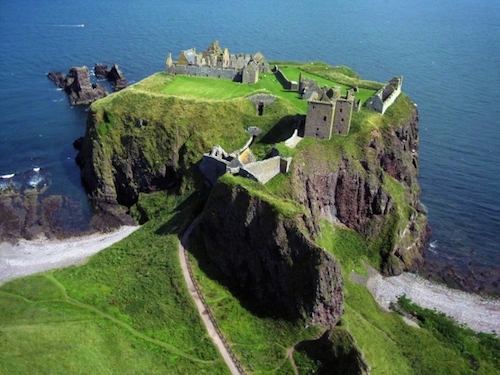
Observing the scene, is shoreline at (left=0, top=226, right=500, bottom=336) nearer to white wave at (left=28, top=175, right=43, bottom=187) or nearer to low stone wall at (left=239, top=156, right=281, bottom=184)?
white wave at (left=28, top=175, right=43, bottom=187)

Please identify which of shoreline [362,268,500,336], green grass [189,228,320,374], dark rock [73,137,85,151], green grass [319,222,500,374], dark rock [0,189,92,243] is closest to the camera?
green grass [189,228,320,374]

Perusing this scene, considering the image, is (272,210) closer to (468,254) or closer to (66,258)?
(66,258)

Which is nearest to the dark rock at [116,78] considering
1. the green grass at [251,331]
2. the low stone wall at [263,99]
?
the low stone wall at [263,99]

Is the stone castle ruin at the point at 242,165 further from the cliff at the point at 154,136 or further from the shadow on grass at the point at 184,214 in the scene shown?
the cliff at the point at 154,136

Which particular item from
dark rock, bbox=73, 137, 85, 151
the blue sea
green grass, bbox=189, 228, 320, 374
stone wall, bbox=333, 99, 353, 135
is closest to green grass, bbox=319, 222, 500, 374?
green grass, bbox=189, 228, 320, 374

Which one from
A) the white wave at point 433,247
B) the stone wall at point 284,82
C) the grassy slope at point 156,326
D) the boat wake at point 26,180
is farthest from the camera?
the stone wall at point 284,82

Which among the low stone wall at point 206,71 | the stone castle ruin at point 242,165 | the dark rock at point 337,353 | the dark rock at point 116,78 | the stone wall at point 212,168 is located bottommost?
the dark rock at point 337,353
